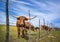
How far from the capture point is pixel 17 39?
503cm

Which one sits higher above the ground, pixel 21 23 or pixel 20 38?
pixel 21 23

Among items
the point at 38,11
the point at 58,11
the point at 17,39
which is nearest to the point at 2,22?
the point at 17,39

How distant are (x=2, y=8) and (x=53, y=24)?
1.15 meters

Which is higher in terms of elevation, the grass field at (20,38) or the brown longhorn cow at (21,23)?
the brown longhorn cow at (21,23)

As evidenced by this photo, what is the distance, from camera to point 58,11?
5039 millimetres

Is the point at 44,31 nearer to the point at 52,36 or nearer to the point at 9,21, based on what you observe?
the point at 52,36

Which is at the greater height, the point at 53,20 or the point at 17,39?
the point at 53,20

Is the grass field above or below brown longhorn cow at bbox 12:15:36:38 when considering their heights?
below

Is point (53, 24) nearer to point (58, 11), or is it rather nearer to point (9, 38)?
point (58, 11)

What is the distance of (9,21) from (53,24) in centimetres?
95

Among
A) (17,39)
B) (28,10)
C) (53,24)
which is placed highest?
(28,10)

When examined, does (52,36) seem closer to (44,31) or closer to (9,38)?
(44,31)

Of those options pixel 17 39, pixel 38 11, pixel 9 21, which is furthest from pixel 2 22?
pixel 38 11

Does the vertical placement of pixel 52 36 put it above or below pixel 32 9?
below
